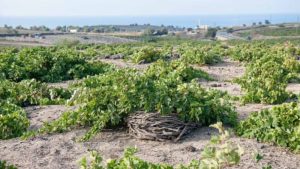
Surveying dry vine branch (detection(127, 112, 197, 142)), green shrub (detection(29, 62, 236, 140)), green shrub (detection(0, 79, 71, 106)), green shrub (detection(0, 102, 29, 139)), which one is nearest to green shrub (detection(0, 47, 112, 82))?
green shrub (detection(0, 79, 71, 106))

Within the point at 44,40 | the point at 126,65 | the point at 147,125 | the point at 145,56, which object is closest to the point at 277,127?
the point at 147,125

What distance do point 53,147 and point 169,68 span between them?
252 inches

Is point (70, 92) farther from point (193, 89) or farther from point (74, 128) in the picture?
point (193, 89)

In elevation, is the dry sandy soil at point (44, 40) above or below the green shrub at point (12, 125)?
below

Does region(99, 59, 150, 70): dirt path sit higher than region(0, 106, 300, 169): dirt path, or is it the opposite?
region(0, 106, 300, 169): dirt path

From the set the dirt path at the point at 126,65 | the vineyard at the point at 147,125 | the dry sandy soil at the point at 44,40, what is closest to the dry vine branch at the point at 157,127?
the vineyard at the point at 147,125

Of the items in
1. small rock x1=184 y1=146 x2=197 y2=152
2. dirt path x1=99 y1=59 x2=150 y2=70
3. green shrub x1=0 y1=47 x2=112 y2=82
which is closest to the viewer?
small rock x1=184 y1=146 x2=197 y2=152

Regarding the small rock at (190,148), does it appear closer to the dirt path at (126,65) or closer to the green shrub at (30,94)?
the green shrub at (30,94)

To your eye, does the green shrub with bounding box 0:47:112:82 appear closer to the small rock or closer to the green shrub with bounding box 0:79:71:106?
the green shrub with bounding box 0:79:71:106

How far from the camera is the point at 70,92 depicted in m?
10.7

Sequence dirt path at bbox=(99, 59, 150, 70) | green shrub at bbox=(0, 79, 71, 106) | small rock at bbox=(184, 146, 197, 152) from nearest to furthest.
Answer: small rock at bbox=(184, 146, 197, 152), green shrub at bbox=(0, 79, 71, 106), dirt path at bbox=(99, 59, 150, 70)

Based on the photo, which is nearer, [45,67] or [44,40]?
[45,67]

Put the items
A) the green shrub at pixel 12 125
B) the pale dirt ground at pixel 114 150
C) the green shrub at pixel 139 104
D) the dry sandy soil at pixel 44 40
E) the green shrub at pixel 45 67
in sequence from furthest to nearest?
the dry sandy soil at pixel 44 40, the green shrub at pixel 45 67, the green shrub at pixel 12 125, the green shrub at pixel 139 104, the pale dirt ground at pixel 114 150

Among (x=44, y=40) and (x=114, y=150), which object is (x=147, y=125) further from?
(x=44, y=40)
